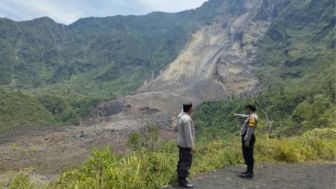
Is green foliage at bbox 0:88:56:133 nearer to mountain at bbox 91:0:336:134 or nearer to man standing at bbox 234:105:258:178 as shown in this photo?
mountain at bbox 91:0:336:134

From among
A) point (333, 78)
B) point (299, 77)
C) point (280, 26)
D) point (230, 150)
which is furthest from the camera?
point (280, 26)

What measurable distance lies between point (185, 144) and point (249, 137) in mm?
2122

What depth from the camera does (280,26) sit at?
148 meters

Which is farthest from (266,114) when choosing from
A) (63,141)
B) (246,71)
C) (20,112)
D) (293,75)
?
(20,112)

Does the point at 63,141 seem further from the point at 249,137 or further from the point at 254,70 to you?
the point at 254,70

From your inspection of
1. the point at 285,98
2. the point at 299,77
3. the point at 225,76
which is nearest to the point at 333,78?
the point at 285,98

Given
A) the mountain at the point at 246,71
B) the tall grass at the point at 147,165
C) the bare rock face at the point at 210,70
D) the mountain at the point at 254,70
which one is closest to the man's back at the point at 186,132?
the tall grass at the point at 147,165

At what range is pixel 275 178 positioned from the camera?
12.6 metres

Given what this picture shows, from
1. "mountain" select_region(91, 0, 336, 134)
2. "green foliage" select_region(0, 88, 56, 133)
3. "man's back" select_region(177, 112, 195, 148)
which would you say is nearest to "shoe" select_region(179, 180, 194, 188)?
"man's back" select_region(177, 112, 195, 148)

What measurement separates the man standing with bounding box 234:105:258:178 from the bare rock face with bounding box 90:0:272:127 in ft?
240

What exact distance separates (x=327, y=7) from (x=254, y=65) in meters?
46.5

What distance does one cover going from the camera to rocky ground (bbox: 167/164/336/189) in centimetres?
1167

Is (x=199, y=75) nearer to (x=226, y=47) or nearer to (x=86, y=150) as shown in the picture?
(x=226, y=47)

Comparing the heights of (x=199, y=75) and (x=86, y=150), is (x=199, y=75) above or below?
above
